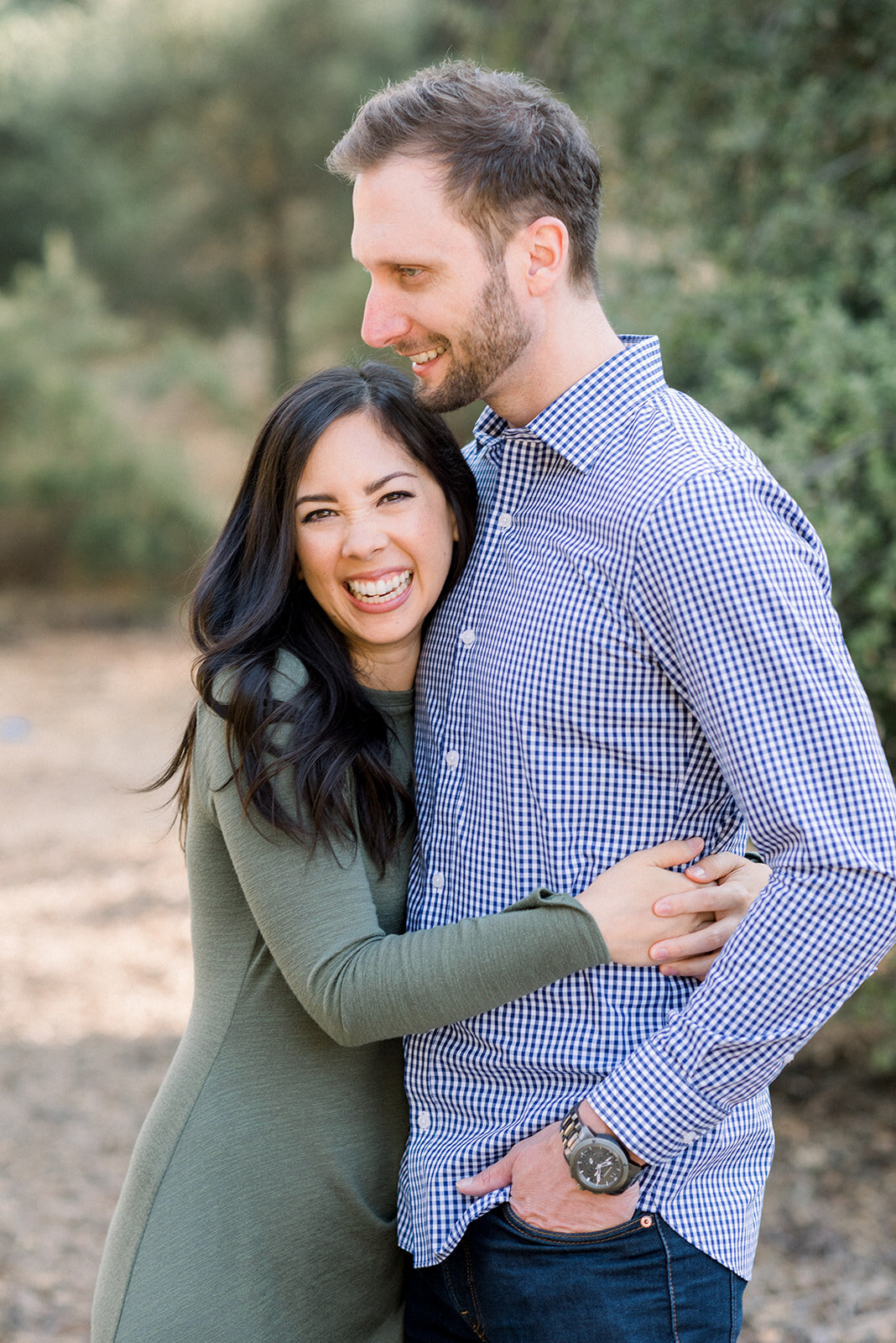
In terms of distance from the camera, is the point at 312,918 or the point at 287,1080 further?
the point at 287,1080

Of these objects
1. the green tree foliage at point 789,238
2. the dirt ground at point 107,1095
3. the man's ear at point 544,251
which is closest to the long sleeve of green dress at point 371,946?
the dirt ground at point 107,1095

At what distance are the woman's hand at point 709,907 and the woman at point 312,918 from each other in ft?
0.05

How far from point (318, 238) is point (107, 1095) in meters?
12.0

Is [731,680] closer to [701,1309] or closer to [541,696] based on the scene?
[541,696]

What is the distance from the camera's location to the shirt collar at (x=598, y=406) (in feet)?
5.51

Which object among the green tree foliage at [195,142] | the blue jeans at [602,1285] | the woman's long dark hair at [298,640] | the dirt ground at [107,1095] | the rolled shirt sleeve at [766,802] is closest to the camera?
the rolled shirt sleeve at [766,802]

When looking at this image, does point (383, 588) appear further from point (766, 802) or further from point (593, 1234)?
point (593, 1234)

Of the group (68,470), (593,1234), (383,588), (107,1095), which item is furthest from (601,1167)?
(68,470)

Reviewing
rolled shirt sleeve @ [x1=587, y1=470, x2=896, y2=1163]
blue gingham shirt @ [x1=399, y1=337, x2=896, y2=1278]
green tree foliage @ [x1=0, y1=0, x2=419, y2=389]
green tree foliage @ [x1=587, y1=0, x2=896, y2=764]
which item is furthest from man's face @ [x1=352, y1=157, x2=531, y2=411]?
green tree foliage @ [x1=0, y1=0, x2=419, y2=389]

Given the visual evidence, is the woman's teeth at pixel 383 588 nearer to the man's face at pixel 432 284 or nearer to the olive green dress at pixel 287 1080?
the olive green dress at pixel 287 1080

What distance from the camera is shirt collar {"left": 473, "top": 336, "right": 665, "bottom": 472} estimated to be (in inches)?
66.1

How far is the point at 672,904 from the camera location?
156 cm

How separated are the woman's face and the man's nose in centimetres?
16

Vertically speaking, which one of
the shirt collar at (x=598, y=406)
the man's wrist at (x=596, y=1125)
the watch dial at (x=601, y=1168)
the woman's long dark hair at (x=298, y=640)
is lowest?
the watch dial at (x=601, y=1168)
